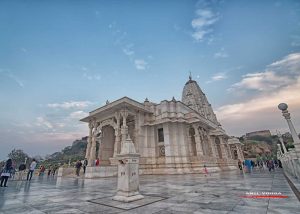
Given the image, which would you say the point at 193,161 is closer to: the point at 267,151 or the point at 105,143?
the point at 105,143

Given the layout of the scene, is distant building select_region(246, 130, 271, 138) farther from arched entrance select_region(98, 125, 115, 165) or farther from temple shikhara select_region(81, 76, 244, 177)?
arched entrance select_region(98, 125, 115, 165)

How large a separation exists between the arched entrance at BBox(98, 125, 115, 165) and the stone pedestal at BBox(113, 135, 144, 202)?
798 inches

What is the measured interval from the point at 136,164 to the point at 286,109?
7.98 metres

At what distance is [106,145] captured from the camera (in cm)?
2630

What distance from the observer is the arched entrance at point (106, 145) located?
25283 mm

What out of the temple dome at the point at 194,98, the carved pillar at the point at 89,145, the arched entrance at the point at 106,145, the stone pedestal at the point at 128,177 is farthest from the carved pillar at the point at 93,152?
the temple dome at the point at 194,98

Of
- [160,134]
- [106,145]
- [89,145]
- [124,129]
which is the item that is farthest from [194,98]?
[89,145]

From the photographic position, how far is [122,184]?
5.97 meters

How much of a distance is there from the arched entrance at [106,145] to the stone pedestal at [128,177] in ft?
A: 66.5

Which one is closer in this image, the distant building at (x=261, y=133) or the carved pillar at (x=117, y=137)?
the carved pillar at (x=117, y=137)

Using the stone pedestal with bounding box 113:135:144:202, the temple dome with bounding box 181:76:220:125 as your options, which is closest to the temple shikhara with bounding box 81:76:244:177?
the stone pedestal with bounding box 113:135:144:202

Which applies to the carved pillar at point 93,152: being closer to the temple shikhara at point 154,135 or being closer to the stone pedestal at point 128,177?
the temple shikhara at point 154,135

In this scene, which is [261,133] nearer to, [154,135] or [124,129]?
[154,135]

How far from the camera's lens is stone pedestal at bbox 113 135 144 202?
568 centimetres
